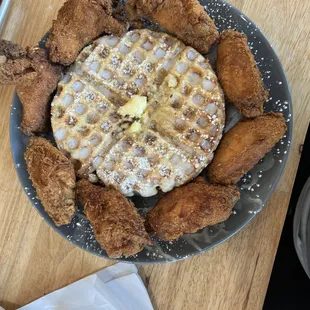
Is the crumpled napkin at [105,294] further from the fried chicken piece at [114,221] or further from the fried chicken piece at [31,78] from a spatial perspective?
the fried chicken piece at [31,78]

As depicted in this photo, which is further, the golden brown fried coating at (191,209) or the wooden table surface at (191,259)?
the wooden table surface at (191,259)

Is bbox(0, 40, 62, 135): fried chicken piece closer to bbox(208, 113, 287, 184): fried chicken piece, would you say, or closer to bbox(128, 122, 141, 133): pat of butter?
bbox(128, 122, 141, 133): pat of butter

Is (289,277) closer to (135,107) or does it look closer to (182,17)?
(135,107)

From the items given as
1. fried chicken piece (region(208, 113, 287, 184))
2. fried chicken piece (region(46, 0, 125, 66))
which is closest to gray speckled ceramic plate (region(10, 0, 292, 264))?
fried chicken piece (region(208, 113, 287, 184))

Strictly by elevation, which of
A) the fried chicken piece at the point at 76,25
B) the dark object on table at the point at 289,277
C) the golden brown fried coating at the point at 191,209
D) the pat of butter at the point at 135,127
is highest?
the fried chicken piece at the point at 76,25

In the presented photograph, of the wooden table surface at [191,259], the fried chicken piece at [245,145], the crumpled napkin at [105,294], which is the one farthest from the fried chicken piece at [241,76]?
the crumpled napkin at [105,294]

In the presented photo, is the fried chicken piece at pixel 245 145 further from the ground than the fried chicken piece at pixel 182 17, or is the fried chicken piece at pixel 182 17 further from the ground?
the fried chicken piece at pixel 182 17

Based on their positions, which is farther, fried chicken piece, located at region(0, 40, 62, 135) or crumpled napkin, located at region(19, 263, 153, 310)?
crumpled napkin, located at region(19, 263, 153, 310)

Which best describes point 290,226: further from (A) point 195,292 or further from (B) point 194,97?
(B) point 194,97
